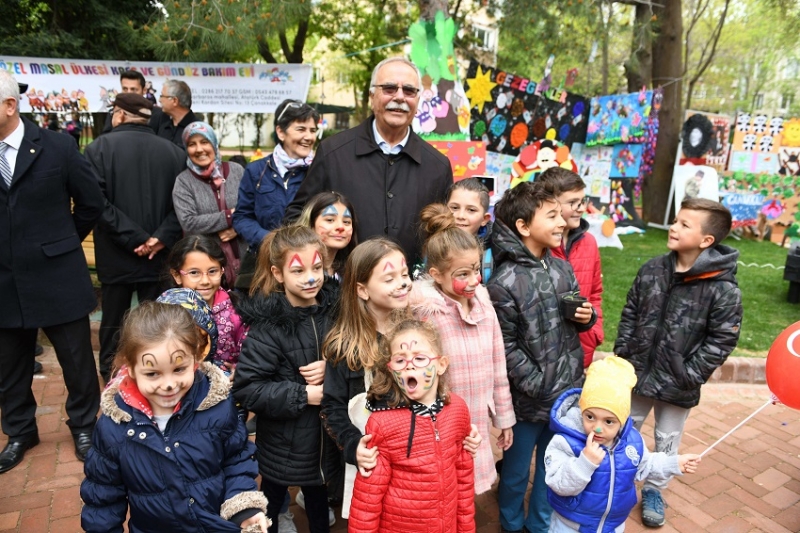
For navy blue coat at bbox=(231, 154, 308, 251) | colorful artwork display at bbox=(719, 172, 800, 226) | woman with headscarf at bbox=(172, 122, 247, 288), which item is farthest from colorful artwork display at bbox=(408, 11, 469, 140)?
colorful artwork display at bbox=(719, 172, 800, 226)

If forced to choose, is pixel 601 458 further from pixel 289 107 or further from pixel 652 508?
pixel 289 107

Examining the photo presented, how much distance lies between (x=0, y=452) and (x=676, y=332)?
386 centimetres

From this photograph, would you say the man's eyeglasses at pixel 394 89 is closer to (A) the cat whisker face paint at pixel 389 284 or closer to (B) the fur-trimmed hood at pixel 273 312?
(A) the cat whisker face paint at pixel 389 284

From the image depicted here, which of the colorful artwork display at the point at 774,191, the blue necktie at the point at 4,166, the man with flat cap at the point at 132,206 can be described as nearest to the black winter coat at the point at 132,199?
the man with flat cap at the point at 132,206

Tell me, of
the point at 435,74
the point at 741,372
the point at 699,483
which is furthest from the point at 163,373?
the point at 741,372

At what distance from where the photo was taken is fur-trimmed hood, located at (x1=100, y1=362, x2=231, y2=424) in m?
1.83

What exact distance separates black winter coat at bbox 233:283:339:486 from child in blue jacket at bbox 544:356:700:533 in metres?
0.96

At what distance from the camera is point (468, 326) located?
7.79 feet

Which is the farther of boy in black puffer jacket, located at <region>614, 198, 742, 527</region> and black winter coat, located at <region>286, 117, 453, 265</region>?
black winter coat, located at <region>286, 117, 453, 265</region>

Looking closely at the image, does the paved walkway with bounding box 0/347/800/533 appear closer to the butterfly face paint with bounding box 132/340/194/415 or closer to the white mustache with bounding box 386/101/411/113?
the butterfly face paint with bounding box 132/340/194/415

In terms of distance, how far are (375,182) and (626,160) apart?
9218 mm

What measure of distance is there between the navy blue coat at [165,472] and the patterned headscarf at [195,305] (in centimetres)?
43

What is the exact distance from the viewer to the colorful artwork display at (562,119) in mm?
9062

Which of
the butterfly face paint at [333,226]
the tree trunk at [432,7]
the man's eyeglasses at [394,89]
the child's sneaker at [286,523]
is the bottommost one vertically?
the child's sneaker at [286,523]
